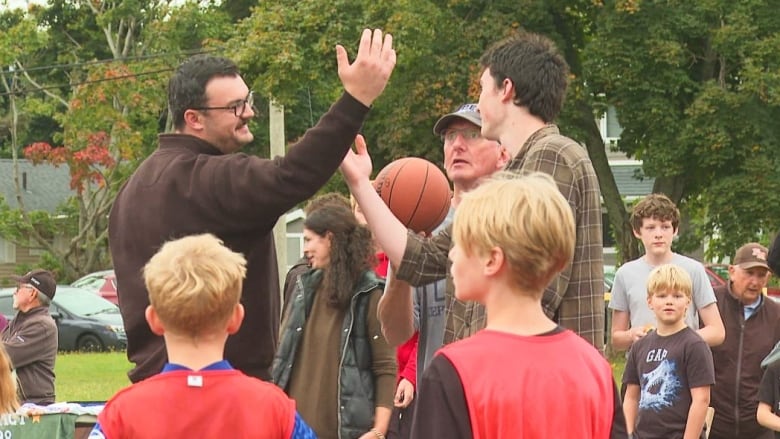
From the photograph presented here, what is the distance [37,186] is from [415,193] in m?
61.0

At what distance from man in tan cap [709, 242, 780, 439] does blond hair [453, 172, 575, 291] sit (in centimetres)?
609

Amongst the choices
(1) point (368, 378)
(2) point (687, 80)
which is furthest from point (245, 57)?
(1) point (368, 378)

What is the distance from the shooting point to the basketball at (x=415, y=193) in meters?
6.05

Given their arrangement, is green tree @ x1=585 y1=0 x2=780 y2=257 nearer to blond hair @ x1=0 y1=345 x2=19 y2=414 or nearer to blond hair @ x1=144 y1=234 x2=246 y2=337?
blond hair @ x1=0 y1=345 x2=19 y2=414

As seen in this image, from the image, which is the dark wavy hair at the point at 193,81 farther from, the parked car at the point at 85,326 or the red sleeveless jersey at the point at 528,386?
the parked car at the point at 85,326

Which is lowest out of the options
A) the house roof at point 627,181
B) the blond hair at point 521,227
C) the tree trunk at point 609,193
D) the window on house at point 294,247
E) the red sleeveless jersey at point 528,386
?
the window on house at point 294,247

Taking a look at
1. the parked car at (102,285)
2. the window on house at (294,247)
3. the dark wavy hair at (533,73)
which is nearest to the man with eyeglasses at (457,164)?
the dark wavy hair at (533,73)

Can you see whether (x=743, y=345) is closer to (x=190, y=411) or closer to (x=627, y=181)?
(x=190, y=411)

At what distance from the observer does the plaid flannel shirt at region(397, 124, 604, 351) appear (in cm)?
459

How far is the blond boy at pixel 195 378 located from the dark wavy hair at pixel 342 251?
3.01 m

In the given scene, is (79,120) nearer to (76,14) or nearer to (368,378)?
(76,14)

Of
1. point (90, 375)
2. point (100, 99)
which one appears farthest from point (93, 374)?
point (100, 99)

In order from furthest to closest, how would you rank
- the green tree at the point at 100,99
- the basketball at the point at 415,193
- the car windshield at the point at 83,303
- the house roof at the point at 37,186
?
the house roof at the point at 37,186, the green tree at the point at 100,99, the car windshield at the point at 83,303, the basketball at the point at 415,193

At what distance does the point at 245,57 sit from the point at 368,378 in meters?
18.7
